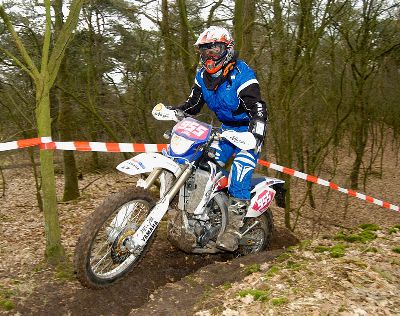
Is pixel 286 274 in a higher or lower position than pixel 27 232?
higher

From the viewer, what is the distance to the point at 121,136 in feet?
51.8

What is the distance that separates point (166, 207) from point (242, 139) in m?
1.07

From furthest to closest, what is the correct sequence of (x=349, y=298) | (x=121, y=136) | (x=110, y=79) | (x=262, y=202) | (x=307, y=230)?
1. (x=121, y=136)
2. (x=110, y=79)
3. (x=307, y=230)
4. (x=262, y=202)
5. (x=349, y=298)

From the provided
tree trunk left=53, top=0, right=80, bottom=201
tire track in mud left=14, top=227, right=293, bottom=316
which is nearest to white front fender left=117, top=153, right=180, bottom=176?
tire track in mud left=14, top=227, right=293, bottom=316

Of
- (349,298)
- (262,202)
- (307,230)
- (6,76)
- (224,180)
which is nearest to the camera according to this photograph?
(349,298)

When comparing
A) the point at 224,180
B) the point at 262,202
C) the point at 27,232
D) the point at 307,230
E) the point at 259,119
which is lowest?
the point at 307,230

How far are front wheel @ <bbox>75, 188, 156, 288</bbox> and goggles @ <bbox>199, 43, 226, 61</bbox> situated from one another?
69.6 inches

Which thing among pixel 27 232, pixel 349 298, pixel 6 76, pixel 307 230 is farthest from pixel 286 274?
pixel 6 76

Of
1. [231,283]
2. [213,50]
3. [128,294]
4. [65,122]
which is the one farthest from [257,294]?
[65,122]

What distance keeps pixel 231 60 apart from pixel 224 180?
1458 millimetres

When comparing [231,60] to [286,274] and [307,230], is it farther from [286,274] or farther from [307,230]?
[307,230]

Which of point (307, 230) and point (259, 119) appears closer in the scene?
point (259, 119)

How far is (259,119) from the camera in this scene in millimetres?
4738

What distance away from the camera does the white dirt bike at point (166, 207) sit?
12.8 feet
